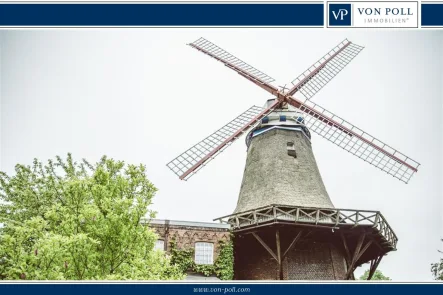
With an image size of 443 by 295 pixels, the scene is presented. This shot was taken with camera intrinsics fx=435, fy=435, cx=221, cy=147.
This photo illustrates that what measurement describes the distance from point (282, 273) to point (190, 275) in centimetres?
340

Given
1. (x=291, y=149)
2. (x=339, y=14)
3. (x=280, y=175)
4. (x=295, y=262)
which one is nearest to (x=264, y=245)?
(x=295, y=262)

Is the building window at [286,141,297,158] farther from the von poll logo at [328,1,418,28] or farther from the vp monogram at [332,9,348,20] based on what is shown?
the vp monogram at [332,9,348,20]

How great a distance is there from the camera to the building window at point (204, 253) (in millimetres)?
16562

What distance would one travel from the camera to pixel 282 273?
15.7 meters

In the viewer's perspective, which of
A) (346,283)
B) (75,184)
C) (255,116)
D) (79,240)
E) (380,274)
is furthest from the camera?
(380,274)

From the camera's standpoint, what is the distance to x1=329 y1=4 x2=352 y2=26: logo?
1029 centimetres

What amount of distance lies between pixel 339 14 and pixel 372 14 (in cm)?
80

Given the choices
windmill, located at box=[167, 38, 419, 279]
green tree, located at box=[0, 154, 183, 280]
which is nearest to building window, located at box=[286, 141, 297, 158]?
windmill, located at box=[167, 38, 419, 279]

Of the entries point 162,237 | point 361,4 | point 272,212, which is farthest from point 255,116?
point 361,4

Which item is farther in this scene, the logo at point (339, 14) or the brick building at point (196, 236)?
the brick building at point (196, 236)

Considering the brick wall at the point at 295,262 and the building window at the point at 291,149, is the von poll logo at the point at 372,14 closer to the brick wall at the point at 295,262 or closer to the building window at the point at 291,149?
the brick wall at the point at 295,262

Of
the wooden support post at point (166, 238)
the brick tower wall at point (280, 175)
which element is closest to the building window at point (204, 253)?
the wooden support post at point (166, 238)

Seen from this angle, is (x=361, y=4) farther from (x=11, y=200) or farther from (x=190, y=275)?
(x=11, y=200)

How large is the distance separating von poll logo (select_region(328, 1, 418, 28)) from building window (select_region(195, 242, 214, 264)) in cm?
981
